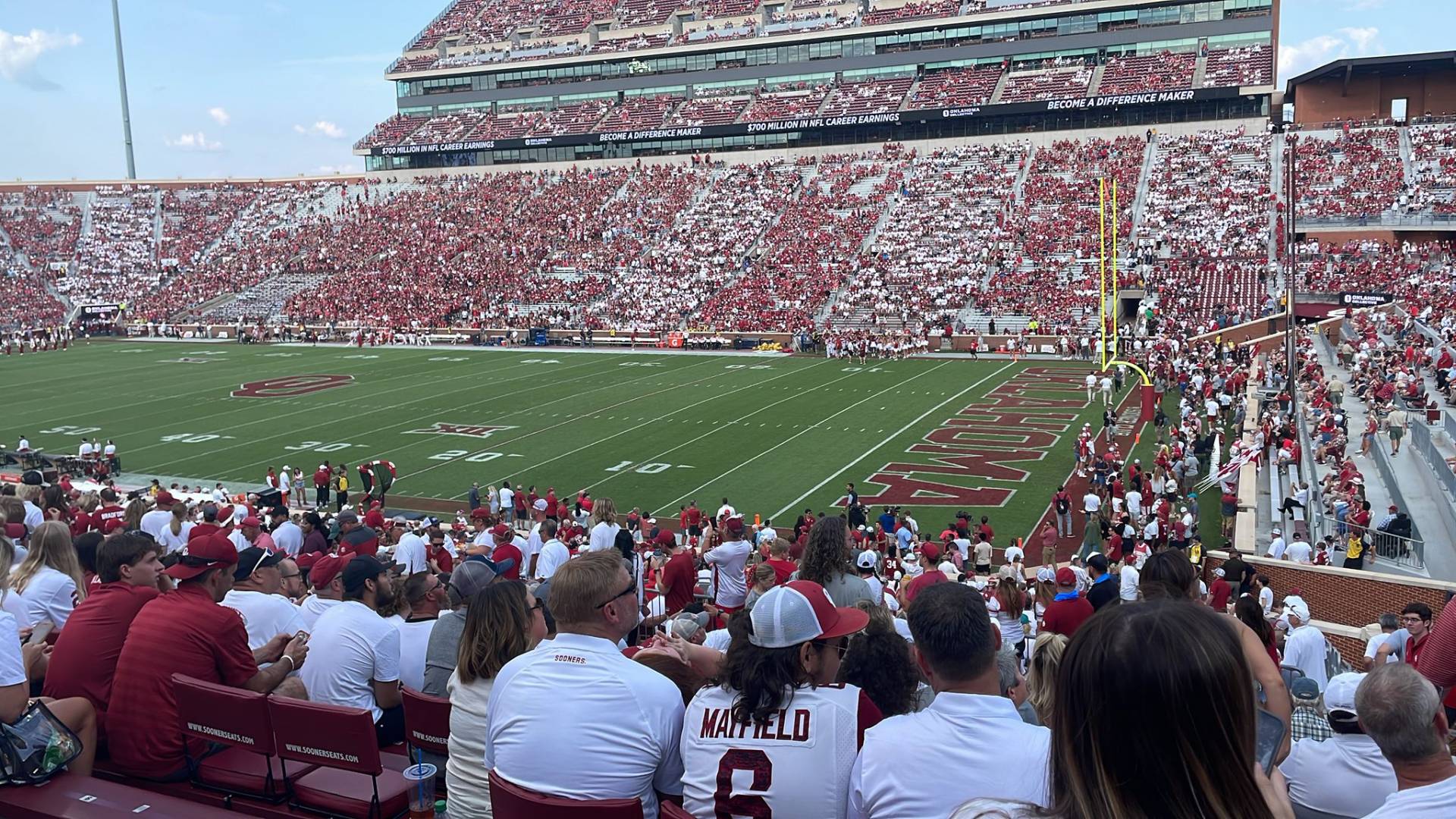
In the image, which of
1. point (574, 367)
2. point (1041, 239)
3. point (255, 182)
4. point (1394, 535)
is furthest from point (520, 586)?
point (255, 182)

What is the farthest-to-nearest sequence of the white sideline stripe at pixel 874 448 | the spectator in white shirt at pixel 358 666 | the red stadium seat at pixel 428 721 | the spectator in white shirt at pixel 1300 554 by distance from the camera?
the white sideline stripe at pixel 874 448
the spectator in white shirt at pixel 1300 554
the spectator in white shirt at pixel 358 666
the red stadium seat at pixel 428 721

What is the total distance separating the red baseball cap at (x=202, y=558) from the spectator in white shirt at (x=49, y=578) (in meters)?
1.81

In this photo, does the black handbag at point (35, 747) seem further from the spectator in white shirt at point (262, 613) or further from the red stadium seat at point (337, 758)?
the spectator in white shirt at point (262, 613)

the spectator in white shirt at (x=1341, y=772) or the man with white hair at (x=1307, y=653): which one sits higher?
the spectator in white shirt at (x=1341, y=772)

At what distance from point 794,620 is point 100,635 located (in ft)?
11.8

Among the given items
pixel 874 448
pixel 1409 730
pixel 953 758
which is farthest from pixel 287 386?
pixel 1409 730

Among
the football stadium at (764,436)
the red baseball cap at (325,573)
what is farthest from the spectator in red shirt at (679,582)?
the red baseball cap at (325,573)

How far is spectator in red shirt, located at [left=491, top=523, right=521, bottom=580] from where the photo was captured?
8211 mm

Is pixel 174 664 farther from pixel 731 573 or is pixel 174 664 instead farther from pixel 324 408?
pixel 324 408

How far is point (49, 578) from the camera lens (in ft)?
20.7

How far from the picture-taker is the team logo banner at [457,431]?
28.3 metres

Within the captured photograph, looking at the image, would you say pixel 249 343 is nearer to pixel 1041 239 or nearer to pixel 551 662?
pixel 1041 239

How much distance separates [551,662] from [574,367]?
3842 centimetres

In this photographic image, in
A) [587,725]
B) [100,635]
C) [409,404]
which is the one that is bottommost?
[409,404]
